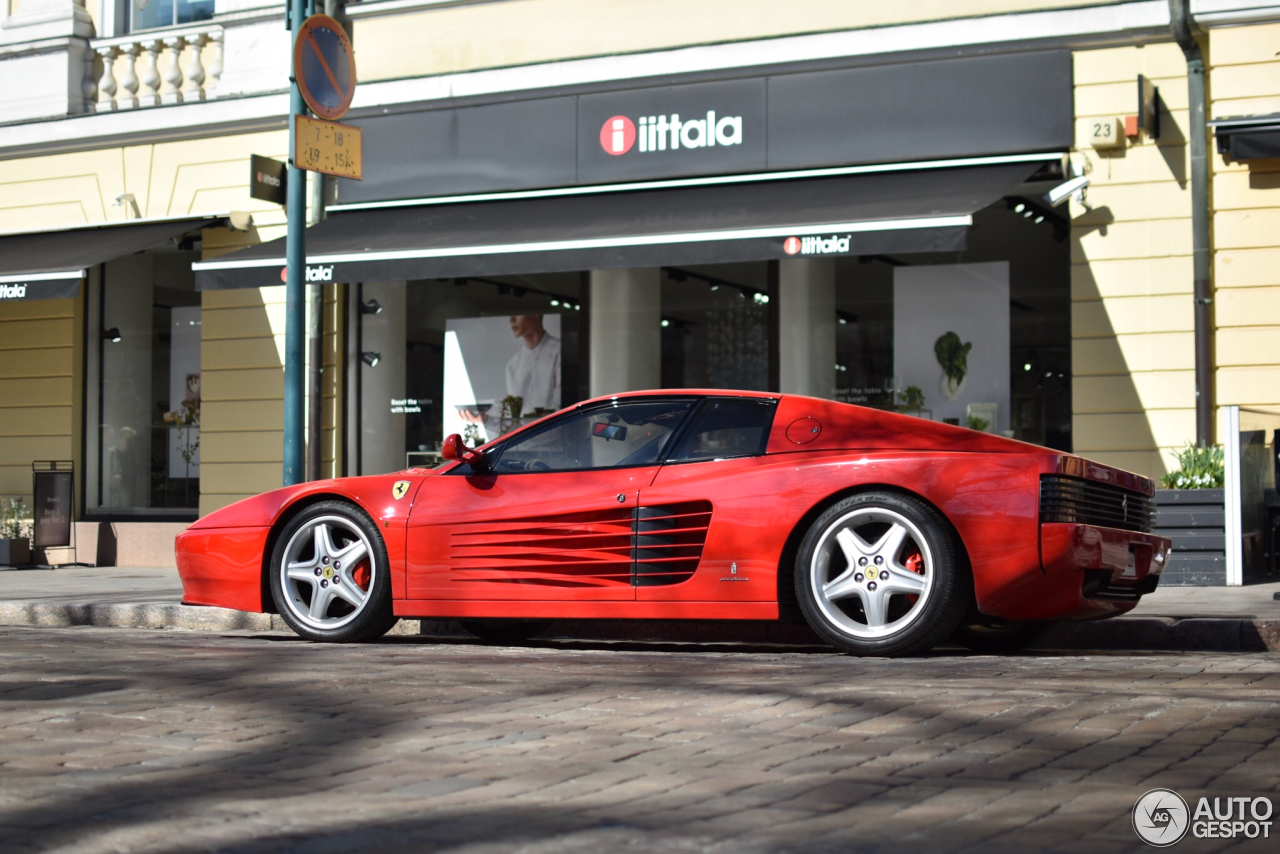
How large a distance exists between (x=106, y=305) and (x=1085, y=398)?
32.5 feet

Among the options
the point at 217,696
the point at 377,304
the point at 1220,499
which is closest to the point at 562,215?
the point at 377,304

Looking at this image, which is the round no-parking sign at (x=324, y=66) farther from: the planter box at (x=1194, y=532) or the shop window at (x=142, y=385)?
the planter box at (x=1194, y=532)

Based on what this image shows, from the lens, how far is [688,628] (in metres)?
7.86

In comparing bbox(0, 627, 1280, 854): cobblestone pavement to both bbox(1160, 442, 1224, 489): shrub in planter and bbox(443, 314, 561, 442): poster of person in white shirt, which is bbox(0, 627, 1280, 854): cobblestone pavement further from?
bbox(443, 314, 561, 442): poster of person in white shirt

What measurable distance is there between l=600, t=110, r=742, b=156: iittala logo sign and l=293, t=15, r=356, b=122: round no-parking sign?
115 inches

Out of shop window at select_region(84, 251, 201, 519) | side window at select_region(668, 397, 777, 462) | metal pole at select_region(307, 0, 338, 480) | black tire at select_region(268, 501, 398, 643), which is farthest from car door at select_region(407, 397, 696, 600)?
shop window at select_region(84, 251, 201, 519)

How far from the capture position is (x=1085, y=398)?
A: 11.2 m

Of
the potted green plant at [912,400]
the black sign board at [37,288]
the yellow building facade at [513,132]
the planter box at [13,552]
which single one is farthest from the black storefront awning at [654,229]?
the planter box at [13,552]

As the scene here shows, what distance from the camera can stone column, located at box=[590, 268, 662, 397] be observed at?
12.9 metres

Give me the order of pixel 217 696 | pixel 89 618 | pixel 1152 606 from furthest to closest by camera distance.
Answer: pixel 89 618 → pixel 1152 606 → pixel 217 696

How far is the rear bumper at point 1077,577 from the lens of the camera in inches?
232

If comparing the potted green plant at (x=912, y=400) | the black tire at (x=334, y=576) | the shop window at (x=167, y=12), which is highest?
the shop window at (x=167, y=12)

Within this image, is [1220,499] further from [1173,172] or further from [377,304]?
[377,304]

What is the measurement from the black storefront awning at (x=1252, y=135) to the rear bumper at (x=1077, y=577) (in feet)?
16.2
